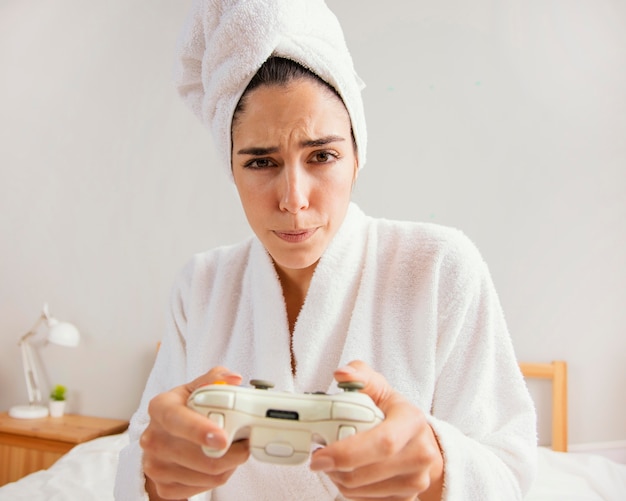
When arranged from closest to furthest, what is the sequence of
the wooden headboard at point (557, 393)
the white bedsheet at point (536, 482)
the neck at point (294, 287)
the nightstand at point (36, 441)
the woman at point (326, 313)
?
the woman at point (326, 313) < the neck at point (294, 287) < the white bedsheet at point (536, 482) < the wooden headboard at point (557, 393) < the nightstand at point (36, 441)

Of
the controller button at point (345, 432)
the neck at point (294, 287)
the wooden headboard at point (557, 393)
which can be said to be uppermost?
the neck at point (294, 287)

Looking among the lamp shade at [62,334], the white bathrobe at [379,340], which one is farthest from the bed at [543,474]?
the white bathrobe at [379,340]

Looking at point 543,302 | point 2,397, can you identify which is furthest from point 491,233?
point 2,397

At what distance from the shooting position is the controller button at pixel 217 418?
55cm

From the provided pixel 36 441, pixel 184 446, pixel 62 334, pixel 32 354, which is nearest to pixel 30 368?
pixel 32 354

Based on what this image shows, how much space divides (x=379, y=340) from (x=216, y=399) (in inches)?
21.1

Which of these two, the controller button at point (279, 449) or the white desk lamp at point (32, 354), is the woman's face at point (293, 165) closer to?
the controller button at point (279, 449)

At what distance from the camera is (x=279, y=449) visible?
55 centimetres

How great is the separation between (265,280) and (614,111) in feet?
5.73

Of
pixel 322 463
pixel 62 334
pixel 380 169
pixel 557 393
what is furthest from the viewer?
pixel 62 334

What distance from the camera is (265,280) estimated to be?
45.3 inches

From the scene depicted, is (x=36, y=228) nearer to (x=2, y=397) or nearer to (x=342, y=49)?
(x=2, y=397)

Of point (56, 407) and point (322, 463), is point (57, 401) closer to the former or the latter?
point (56, 407)

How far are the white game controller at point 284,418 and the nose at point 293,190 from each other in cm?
37
